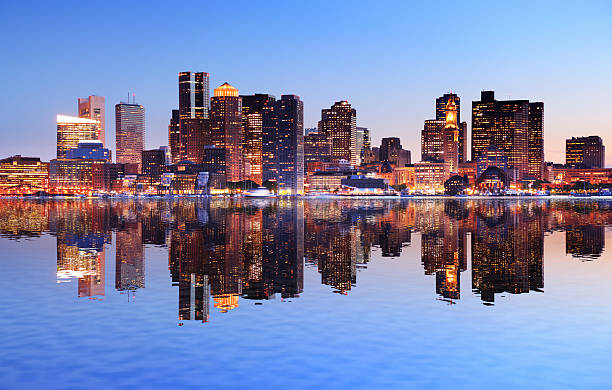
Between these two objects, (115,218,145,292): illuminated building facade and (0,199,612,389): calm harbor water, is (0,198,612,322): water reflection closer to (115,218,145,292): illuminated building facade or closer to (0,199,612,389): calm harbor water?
(115,218,145,292): illuminated building facade

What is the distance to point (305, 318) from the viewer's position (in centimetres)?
2727

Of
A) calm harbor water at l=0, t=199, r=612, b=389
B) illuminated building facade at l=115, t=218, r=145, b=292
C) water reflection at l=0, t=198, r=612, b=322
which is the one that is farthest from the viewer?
illuminated building facade at l=115, t=218, r=145, b=292

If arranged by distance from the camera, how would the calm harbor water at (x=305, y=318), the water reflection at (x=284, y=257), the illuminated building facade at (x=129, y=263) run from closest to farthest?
1. the calm harbor water at (x=305, y=318)
2. the water reflection at (x=284, y=257)
3. the illuminated building facade at (x=129, y=263)

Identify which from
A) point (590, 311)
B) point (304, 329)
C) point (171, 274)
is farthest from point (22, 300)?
point (590, 311)

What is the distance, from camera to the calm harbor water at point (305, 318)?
19766mm

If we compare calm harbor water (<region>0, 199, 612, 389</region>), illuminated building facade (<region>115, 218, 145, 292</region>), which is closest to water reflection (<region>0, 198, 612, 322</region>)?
illuminated building facade (<region>115, 218, 145, 292</region>)

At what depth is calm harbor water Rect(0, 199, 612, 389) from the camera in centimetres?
1977

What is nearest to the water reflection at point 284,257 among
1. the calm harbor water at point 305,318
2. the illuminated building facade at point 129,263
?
the illuminated building facade at point 129,263

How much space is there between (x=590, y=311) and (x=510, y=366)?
11082mm

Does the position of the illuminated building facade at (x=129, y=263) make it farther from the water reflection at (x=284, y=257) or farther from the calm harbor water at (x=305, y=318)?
the calm harbor water at (x=305, y=318)

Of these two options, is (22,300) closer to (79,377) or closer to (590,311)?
(79,377)

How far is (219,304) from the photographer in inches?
1182

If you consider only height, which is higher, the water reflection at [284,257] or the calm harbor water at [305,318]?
the water reflection at [284,257]

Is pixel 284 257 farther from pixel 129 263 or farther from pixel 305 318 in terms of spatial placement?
pixel 305 318
